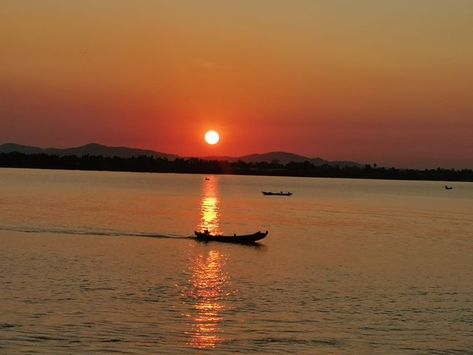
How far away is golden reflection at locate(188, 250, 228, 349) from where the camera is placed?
28.9m

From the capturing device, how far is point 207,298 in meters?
37.4

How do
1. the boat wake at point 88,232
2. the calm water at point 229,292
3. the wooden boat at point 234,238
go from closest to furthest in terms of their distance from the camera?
1. the calm water at point 229,292
2. the wooden boat at point 234,238
3. the boat wake at point 88,232

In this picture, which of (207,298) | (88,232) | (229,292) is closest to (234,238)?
(88,232)

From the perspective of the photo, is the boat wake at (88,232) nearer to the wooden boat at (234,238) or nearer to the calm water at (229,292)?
the calm water at (229,292)

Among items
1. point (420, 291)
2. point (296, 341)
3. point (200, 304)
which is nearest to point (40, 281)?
point (200, 304)

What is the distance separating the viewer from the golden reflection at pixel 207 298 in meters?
28.9

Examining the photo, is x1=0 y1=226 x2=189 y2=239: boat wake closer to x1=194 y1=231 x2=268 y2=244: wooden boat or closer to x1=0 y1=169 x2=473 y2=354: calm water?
x1=0 y1=169 x2=473 y2=354: calm water

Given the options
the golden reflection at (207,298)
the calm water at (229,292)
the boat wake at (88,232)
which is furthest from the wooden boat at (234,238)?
the golden reflection at (207,298)

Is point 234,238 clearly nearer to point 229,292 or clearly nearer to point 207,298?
point 229,292

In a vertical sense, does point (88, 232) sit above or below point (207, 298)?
above

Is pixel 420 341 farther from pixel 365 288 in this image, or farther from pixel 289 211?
pixel 289 211

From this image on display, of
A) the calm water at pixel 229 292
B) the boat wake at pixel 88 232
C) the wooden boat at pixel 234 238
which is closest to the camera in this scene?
the calm water at pixel 229 292

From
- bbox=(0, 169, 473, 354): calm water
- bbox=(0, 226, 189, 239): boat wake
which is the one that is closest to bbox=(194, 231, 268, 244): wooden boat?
bbox=(0, 169, 473, 354): calm water

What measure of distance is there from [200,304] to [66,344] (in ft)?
31.1
